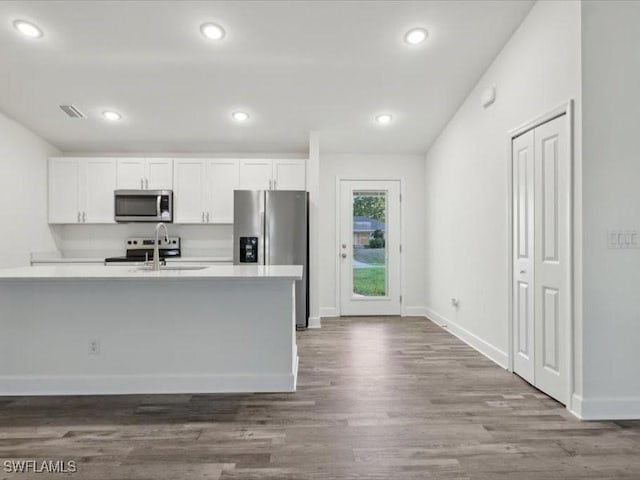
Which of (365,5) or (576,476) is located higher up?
(365,5)

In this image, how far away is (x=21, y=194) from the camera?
4.77m

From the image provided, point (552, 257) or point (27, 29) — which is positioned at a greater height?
point (27, 29)

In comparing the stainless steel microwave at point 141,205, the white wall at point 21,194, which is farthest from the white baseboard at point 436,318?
the white wall at point 21,194

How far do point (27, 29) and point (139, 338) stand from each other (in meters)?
2.71

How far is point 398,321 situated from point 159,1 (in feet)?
14.7

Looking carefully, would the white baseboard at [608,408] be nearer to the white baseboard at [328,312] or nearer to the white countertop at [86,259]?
the white baseboard at [328,312]

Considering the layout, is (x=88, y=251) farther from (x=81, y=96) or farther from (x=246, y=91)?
(x=246, y=91)

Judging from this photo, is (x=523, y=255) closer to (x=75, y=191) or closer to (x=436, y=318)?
(x=436, y=318)

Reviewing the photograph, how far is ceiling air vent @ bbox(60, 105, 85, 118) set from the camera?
4418 mm

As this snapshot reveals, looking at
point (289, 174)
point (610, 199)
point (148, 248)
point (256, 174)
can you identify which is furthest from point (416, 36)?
point (148, 248)

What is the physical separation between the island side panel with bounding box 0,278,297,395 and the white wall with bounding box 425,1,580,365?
6.77 feet

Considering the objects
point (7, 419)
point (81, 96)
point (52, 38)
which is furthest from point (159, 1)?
point (7, 419)

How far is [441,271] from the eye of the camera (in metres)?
5.21

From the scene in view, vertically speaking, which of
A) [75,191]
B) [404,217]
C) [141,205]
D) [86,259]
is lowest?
[86,259]
